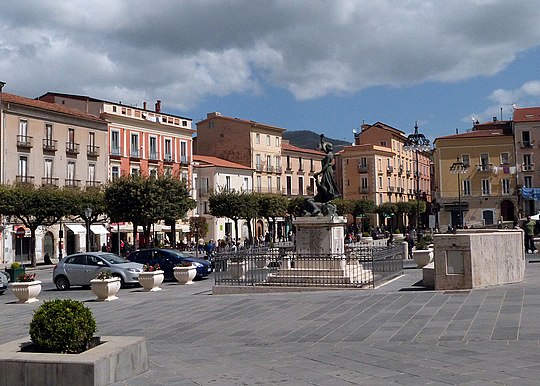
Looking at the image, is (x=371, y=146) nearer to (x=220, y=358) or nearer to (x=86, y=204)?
(x=86, y=204)

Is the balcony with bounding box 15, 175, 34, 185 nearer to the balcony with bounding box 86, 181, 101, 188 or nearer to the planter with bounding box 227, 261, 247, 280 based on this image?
the balcony with bounding box 86, 181, 101, 188

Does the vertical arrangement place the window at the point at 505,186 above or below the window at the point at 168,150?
below

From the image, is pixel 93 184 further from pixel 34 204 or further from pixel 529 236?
pixel 529 236

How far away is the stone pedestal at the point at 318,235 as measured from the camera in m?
19.1

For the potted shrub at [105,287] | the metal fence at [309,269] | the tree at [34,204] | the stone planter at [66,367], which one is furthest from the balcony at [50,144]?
the stone planter at [66,367]

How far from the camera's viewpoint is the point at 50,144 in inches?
1967

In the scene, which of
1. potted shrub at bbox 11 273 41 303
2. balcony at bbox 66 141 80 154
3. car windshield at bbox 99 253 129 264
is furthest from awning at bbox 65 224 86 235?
potted shrub at bbox 11 273 41 303

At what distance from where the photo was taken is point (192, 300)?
17141 mm

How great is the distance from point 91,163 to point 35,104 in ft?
23.1

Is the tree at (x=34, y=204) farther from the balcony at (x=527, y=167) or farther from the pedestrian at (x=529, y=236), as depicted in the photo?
the balcony at (x=527, y=167)

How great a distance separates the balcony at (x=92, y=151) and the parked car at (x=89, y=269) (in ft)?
103

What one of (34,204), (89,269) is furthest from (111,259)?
(34,204)

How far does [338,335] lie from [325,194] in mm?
10108

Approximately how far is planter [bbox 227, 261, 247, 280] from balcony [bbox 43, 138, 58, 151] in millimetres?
33077
